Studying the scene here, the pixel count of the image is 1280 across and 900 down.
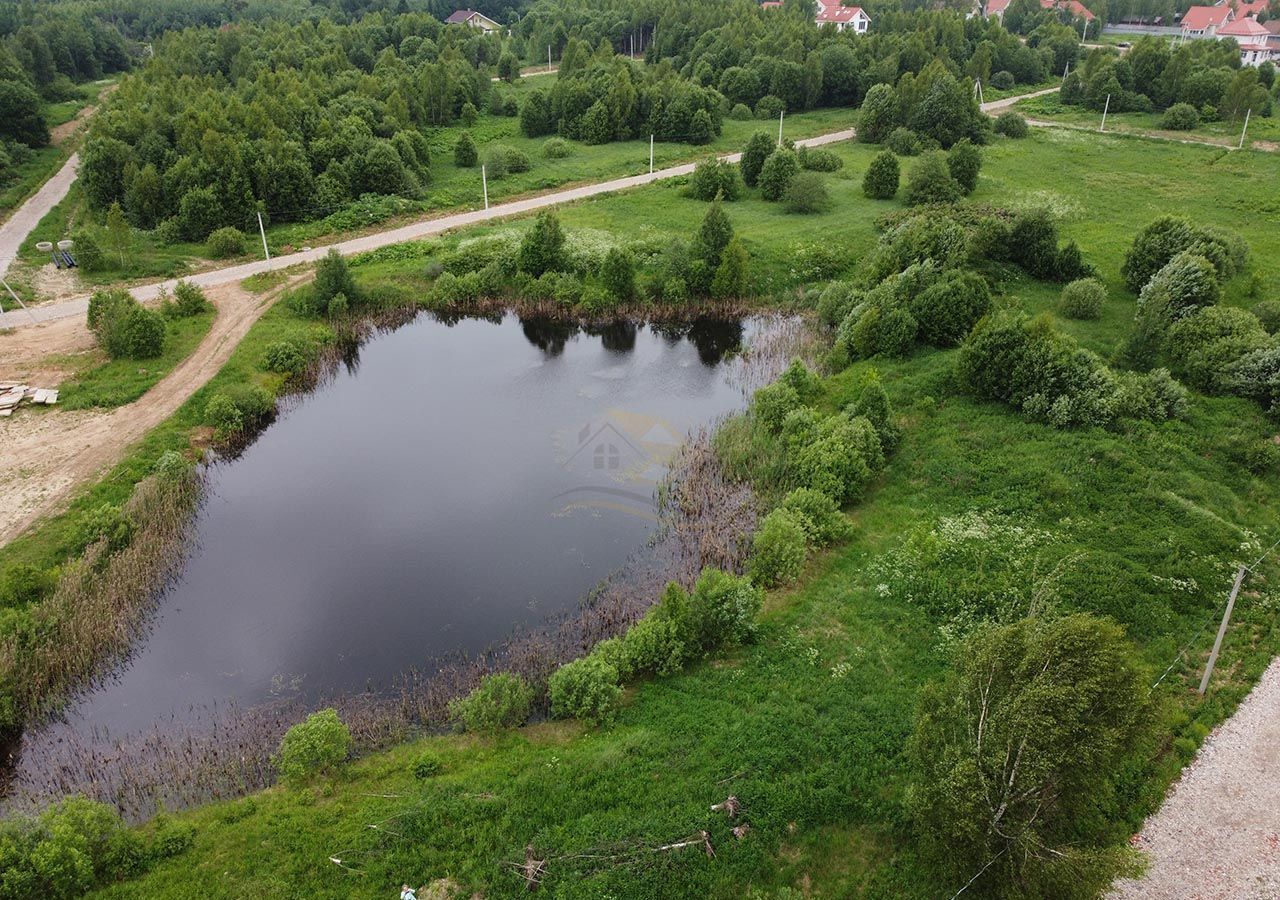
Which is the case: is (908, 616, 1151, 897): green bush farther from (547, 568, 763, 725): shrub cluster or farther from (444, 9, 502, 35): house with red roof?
(444, 9, 502, 35): house with red roof

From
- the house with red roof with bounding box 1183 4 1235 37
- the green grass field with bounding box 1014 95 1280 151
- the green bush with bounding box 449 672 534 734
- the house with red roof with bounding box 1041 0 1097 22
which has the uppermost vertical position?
the house with red roof with bounding box 1041 0 1097 22

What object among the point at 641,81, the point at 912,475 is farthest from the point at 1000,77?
the point at 912,475

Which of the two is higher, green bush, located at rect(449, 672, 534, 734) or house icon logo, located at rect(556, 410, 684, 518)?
house icon logo, located at rect(556, 410, 684, 518)

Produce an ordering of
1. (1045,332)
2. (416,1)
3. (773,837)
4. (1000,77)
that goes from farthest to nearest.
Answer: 1. (416,1)
2. (1000,77)
3. (1045,332)
4. (773,837)

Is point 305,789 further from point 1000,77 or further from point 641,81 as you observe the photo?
point 1000,77

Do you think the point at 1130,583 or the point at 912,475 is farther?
the point at 912,475

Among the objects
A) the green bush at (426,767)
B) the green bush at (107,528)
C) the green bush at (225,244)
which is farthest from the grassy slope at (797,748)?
the green bush at (225,244)

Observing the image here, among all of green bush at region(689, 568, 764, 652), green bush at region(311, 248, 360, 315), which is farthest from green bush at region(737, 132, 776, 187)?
green bush at region(689, 568, 764, 652)

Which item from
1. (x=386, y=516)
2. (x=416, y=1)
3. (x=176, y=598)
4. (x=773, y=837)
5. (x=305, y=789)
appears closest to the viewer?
(x=773, y=837)
